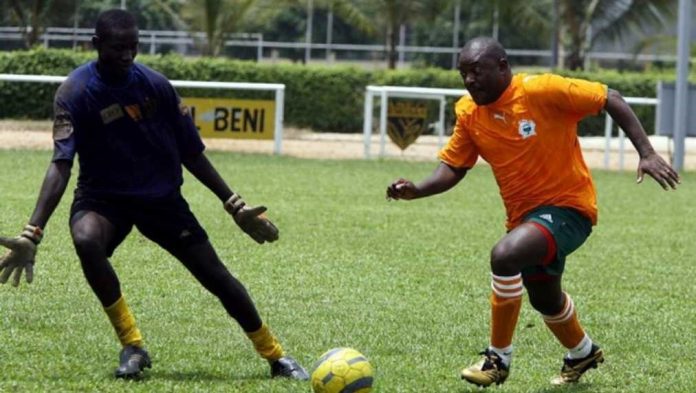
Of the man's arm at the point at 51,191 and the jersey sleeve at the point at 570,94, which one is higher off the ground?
the jersey sleeve at the point at 570,94

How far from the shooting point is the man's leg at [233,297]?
24.2 feet

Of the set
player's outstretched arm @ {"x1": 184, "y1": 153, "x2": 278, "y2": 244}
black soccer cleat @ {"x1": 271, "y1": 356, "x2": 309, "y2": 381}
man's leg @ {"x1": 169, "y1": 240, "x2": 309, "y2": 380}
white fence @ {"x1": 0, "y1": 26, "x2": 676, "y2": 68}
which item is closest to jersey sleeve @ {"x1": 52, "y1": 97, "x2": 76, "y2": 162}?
player's outstretched arm @ {"x1": 184, "y1": 153, "x2": 278, "y2": 244}

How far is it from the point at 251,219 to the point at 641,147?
1845 mm

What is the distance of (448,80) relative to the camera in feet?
108

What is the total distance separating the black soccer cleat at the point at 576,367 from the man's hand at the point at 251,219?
161 cm

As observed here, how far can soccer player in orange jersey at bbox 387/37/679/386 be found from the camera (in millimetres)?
7070

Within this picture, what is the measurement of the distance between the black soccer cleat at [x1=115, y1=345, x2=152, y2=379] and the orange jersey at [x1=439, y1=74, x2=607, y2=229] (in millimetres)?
1914

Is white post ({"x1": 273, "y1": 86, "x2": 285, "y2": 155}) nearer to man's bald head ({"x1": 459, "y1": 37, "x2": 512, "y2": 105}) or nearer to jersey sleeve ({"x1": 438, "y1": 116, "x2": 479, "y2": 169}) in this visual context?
jersey sleeve ({"x1": 438, "y1": 116, "x2": 479, "y2": 169})

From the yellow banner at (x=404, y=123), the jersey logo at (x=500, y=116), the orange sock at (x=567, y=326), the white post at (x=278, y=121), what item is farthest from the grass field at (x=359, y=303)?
the yellow banner at (x=404, y=123)

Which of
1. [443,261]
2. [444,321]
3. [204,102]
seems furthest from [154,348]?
[204,102]

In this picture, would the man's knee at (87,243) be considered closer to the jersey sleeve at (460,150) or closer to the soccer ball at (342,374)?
the soccer ball at (342,374)

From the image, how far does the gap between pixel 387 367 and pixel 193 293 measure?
289cm

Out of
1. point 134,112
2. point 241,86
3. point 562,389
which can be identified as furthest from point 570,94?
point 241,86

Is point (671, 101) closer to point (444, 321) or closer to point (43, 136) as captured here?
point (43, 136)
